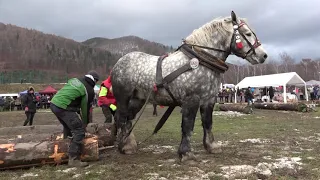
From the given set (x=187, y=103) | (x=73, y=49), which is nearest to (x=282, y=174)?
(x=187, y=103)

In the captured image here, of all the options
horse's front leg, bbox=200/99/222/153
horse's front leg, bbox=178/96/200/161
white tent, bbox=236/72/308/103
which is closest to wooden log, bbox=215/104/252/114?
white tent, bbox=236/72/308/103

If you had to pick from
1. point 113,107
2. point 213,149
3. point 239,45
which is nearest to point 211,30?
point 239,45

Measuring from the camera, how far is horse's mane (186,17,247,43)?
6.74m

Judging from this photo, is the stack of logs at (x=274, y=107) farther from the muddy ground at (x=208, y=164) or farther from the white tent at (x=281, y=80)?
the muddy ground at (x=208, y=164)

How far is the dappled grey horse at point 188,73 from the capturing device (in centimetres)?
629

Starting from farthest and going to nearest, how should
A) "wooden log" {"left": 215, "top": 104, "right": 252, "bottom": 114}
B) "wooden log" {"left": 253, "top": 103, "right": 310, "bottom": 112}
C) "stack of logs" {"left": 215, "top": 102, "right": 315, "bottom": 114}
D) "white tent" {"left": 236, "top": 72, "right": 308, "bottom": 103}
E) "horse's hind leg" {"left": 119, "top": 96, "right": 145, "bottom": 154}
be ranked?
"white tent" {"left": 236, "top": 72, "right": 308, "bottom": 103}
"wooden log" {"left": 253, "top": 103, "right": 310, "bottom": 112}
"stack of logs" {"left": 215, "top": 102, "right": 315, "bottom": 114}
"wooden log" {"left": 215, "top": 104, "right": 252, "bottom": 114}
"horse's hind leg" {"left": 119, "top": 96, "right": 145, "bottom": 154}

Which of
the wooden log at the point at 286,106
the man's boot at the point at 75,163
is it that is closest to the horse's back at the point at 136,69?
the man's boot at the point at 75,163

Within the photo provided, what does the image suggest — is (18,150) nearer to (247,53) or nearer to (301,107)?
(247,53)

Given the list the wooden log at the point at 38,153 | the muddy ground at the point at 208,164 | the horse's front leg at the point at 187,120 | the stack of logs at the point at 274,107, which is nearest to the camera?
the muddy ground at the point at 208,164

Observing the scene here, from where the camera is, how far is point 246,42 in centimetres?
668

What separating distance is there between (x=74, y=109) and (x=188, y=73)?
230 centimetres

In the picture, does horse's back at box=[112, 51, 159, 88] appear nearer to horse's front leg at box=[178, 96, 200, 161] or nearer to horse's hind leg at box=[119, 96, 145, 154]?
horse's hind leg at box=[119, 96, 145, 154]

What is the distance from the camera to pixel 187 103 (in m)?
6.27

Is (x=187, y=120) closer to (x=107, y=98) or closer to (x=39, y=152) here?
(x=39, y=152)
